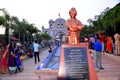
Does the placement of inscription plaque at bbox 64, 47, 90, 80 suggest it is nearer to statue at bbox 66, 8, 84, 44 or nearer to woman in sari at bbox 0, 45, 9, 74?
statue at bbox 66, 8, 84, 44

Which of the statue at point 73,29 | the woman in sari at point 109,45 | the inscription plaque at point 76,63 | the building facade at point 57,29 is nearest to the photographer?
the inscription plaque at point 76,63

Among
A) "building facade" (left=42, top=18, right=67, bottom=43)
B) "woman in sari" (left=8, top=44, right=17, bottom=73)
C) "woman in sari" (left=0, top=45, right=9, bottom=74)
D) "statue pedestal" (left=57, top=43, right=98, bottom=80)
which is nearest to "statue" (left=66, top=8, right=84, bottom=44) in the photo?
"statue pedestal" (left=57, top=43, right=98, bottom=80)

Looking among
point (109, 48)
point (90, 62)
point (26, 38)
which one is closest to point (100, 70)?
point (90, 62)

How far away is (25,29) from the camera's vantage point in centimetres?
5519

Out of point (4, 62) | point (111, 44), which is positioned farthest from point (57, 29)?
point (4, 62)

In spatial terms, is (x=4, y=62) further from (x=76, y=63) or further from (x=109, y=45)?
(x=109, y=45)

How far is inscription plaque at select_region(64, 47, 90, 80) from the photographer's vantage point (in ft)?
31.4

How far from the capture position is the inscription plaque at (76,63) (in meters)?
9.59

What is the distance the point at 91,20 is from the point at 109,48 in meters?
32.3

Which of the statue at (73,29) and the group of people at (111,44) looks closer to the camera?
the statue at (73,29)

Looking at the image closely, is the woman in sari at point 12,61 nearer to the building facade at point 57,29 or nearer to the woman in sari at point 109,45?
the woman in sari at point 109,45

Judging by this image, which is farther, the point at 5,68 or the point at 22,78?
the point at 5,68

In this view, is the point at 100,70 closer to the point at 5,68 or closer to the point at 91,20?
the point at 5,68

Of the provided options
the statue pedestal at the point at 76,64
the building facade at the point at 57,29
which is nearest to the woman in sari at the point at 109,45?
the statue pedestal at the point at 76,64
